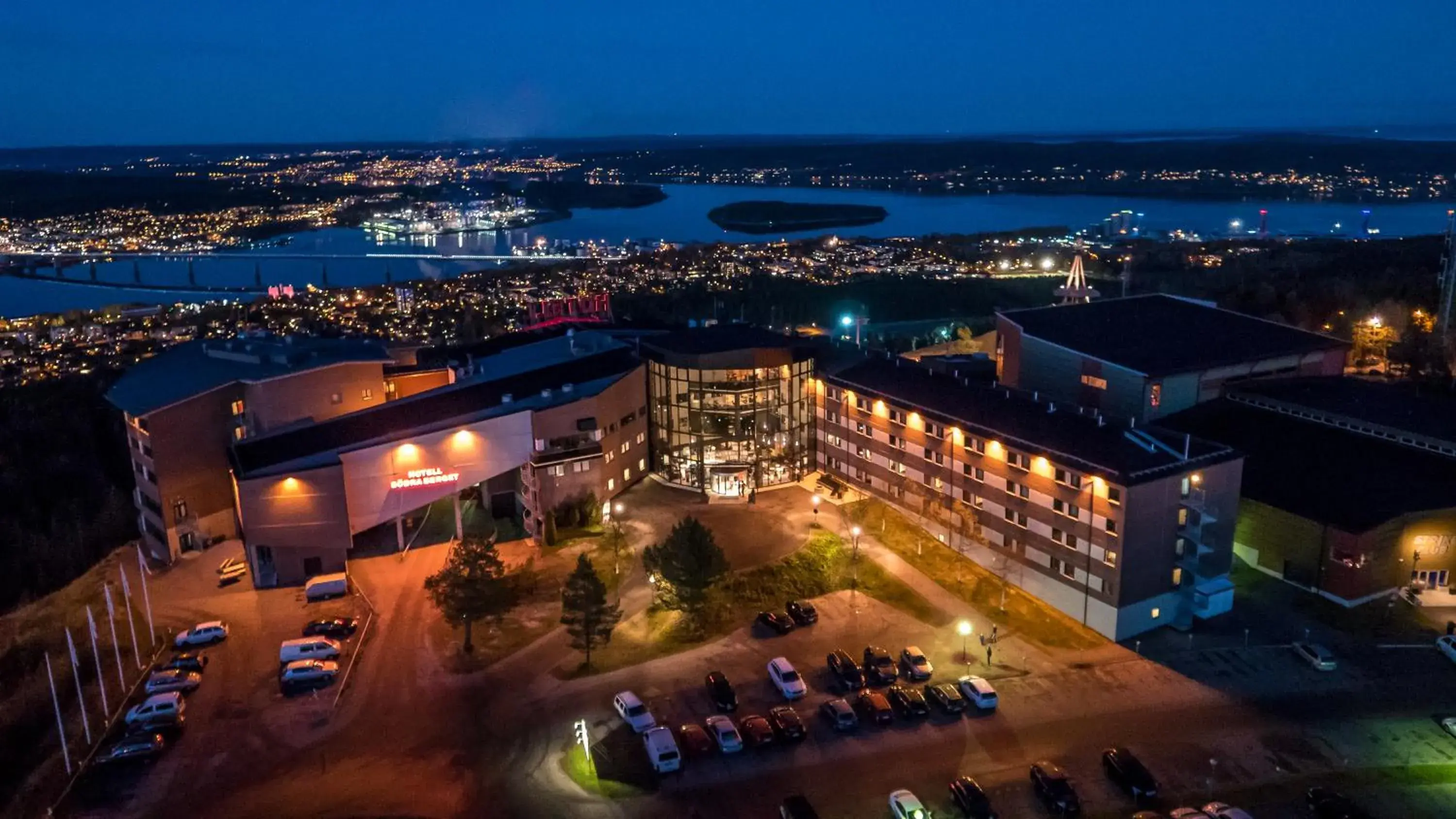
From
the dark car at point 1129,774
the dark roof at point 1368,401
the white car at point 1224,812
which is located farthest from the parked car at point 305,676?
the dark roof at point 1368,401

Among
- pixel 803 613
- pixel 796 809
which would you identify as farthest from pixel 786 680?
pixel 796 809

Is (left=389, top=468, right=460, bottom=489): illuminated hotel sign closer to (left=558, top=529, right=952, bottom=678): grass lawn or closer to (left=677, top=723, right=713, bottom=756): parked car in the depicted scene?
(left=558, top=529, right=952, bottom=678): grass lawn

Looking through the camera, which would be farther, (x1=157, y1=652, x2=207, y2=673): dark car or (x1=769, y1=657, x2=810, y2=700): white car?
(x1=157, y1=652, x2=207, y2=673): dark car

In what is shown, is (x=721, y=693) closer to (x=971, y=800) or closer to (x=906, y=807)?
(x=906, y=807)

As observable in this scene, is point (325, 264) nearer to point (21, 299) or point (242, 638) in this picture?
point (21, 299)

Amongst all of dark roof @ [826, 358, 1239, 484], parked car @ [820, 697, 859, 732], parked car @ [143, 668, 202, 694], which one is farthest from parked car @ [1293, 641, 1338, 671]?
parked car @ [143, 668, 202, 694]

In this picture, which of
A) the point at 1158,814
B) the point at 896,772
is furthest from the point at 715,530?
the point at 1158,814
